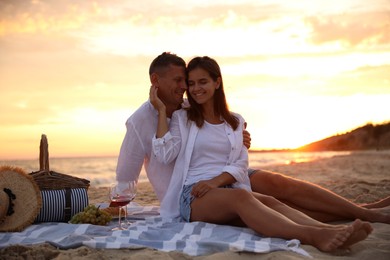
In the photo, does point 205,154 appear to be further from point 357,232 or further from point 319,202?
point 357,232

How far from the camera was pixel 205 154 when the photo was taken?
4105mm

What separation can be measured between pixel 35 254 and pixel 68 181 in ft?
4.97

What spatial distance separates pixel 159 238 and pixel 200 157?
0.95 metres

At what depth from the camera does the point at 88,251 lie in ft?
9.84

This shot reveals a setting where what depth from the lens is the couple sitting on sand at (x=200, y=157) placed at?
387cm

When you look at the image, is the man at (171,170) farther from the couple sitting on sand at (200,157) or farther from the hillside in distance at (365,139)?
the hillside in distance at (365,139)

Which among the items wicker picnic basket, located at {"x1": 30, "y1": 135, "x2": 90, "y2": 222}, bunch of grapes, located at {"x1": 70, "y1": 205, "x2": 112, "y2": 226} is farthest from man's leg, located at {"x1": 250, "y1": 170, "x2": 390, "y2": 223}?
wicker picnic basket, located at {"x1": 30, "y1": 135, "x2": 90, "y2": 222}

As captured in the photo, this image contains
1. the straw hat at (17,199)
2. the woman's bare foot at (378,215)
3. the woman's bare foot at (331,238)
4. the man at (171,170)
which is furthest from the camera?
the man at (171,170)

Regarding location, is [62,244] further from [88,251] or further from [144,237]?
[144,237]

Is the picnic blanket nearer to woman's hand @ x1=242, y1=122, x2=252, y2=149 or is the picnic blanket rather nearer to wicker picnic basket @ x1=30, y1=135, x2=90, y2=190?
wicker picnic basket @ x1=30, y1=135, x2=90, y2=190

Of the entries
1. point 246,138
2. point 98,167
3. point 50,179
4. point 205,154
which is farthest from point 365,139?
point 50,179

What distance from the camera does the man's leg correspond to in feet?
13.9

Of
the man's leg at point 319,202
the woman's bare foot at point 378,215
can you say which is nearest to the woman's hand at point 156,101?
the man's leg at point 319,202

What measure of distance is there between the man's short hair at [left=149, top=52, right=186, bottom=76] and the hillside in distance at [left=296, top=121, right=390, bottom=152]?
3243 cm
